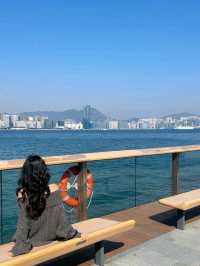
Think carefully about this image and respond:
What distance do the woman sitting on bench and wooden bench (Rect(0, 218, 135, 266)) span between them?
69mm

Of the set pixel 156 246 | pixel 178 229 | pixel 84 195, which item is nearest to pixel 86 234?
pixel 156 246

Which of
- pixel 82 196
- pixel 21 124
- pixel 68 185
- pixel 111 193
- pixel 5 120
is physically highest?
pixel 5 120

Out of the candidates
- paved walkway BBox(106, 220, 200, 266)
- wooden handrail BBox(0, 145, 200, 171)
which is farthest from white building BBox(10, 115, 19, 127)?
paved walkway BBox(106, 220, 200, 266)

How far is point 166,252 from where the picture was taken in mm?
4465

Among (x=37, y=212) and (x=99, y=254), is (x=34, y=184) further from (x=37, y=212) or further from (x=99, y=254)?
(x=99, y=254)

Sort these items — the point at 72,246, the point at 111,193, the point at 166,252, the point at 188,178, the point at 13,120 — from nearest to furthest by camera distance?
1. the point at 72,246
2. the point at 166,252
3. the point at 111,193
4. the point at 188,178
5. the point at 13,120

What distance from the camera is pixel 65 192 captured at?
526 centimetres

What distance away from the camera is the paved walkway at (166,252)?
414cm

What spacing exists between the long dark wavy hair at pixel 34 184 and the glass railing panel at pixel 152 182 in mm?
9150

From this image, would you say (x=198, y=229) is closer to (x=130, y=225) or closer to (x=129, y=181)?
(x=130, y=225)

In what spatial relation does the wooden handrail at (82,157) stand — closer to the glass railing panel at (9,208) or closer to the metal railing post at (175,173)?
the metal railing post at (175,173)

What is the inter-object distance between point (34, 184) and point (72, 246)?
76 centimetres

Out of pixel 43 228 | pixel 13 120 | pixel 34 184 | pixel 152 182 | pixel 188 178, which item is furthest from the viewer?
pixel 13 120

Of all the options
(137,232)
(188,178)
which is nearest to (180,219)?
(137,232)
